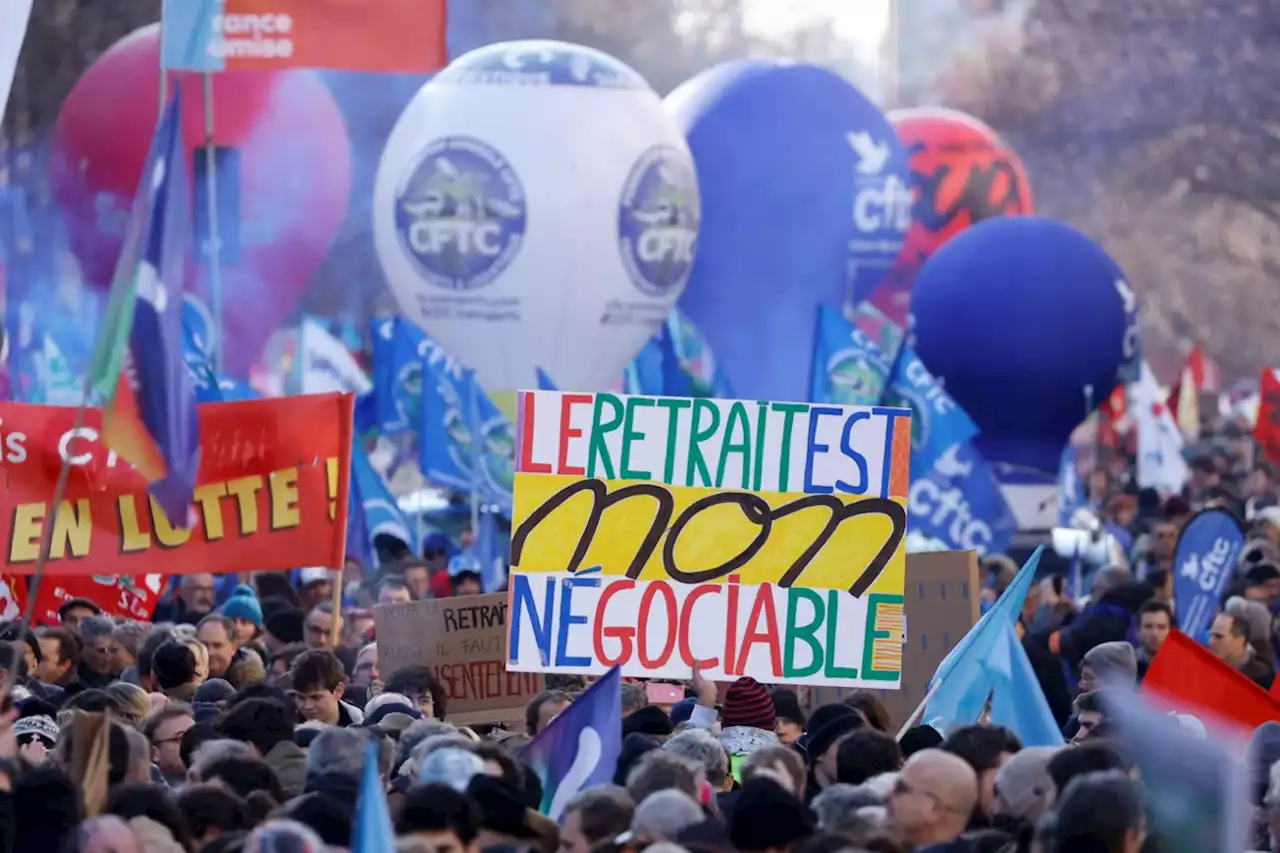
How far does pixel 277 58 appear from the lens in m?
13.8

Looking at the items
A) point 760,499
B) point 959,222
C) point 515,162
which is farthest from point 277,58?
point 959,222

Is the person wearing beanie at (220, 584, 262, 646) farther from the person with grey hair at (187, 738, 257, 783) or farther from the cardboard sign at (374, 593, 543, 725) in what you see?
the person with grey hair at (187, 738, 257, 783)

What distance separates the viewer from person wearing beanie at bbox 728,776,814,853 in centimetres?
555

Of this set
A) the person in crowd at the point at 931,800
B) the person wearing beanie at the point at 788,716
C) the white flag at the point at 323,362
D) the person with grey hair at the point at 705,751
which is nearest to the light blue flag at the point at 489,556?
the person wearing beanie at the point at 788,716

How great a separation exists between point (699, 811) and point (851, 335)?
11.5m

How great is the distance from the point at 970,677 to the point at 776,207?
12.4m

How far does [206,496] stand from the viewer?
32.1ft

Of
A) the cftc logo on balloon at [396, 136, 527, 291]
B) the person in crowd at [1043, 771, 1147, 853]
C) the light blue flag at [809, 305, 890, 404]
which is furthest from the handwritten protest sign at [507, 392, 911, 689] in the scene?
the cftc logo on balloon at [396, 136, 527, 291]

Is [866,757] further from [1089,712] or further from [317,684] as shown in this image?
[317,684]

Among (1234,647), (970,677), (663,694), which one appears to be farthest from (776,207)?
(970,677)

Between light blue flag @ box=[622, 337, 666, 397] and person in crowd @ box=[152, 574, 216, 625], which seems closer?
person in crowd @ box=[152, 574, 216, 625]

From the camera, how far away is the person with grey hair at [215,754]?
6.20 metres

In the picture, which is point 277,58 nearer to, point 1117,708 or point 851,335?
point 851,335

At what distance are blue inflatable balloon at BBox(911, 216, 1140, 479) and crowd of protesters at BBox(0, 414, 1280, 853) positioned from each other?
10457mm
